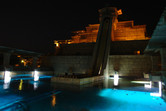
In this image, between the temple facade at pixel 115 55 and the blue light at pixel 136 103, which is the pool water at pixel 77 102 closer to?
the blue light at pixel 136 103

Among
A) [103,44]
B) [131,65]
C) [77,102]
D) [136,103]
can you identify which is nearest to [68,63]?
[103,44]

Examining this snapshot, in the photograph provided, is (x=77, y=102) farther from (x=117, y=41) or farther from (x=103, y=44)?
(x=117, y=41)

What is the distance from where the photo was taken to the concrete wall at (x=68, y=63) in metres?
24.9

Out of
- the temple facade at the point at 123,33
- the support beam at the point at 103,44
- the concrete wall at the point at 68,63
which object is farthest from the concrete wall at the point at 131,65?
the temple facade at the point at 123,33

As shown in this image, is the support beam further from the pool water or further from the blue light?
the blue light

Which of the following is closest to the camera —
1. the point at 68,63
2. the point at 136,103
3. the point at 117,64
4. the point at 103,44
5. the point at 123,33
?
the point at 136,103

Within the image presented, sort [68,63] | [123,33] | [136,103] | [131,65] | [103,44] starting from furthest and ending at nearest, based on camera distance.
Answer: [123,33] < [68,63] < [103,44] < [131,65] < [136,103]

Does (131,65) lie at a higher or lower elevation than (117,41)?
lower

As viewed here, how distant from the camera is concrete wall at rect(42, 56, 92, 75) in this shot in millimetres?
24859

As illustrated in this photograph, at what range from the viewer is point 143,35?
3528cm

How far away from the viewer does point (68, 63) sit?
2602 cm

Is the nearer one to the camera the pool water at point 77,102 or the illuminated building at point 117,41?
the pool water at point 77,102

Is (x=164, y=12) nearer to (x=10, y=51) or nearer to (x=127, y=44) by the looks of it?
(x=10, y=51)

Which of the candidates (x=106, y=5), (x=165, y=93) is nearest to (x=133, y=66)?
(x=165, y=93)
